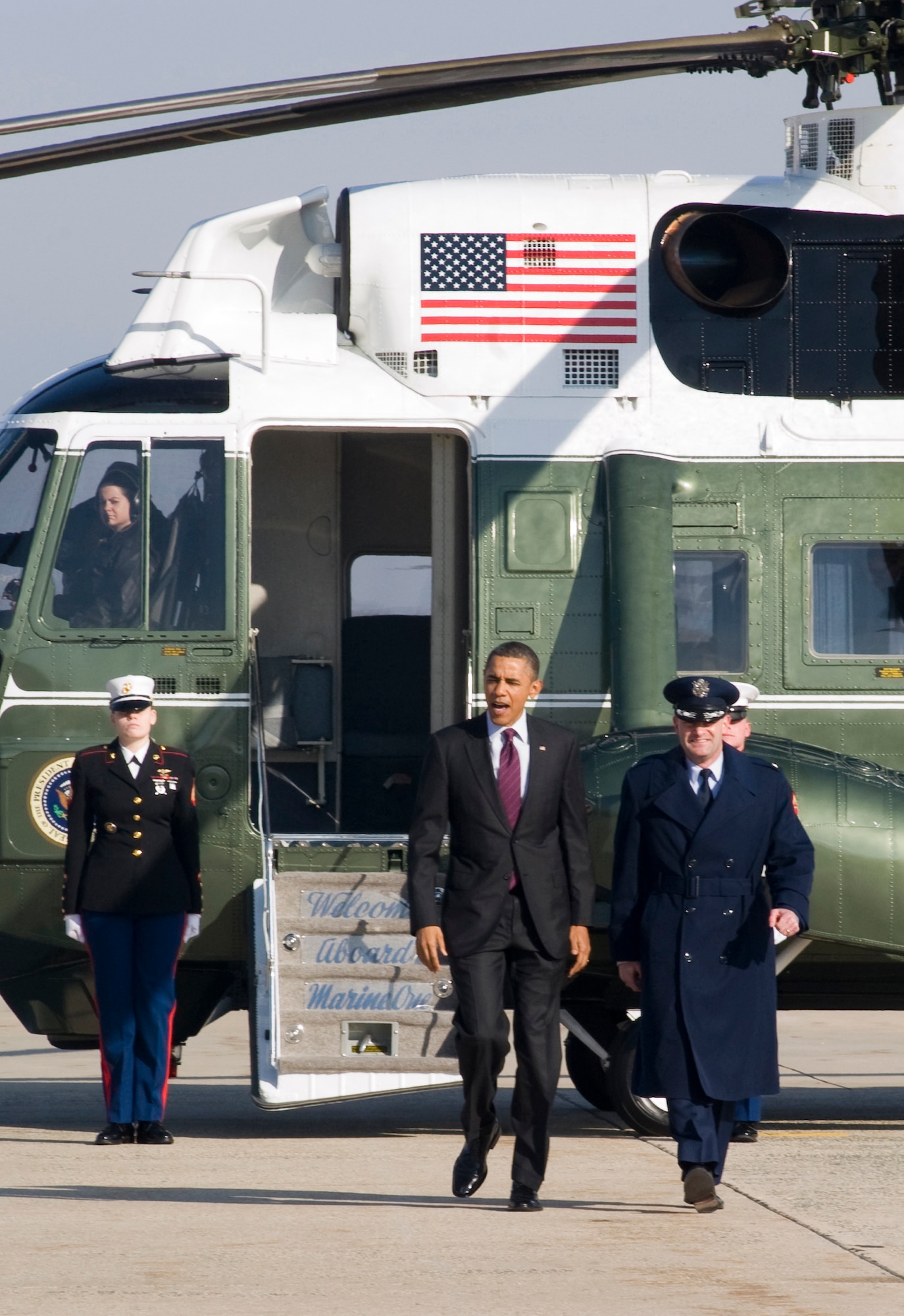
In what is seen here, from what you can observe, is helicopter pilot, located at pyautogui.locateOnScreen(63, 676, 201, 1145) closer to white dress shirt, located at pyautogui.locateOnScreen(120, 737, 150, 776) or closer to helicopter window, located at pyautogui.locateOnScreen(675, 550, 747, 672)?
white dress shirt, located at pyautogui.locateOnScreen(120, 737, 150, 776)

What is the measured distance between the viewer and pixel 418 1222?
6246 mm

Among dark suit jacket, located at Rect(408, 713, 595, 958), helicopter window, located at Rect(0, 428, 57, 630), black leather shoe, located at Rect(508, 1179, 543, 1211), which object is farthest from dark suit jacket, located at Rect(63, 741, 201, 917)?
black leather shoe, located at Rect(508, 1179, 543, 1211)

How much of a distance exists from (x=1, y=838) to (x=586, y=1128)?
3.05 m

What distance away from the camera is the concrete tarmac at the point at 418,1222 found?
17.2ft

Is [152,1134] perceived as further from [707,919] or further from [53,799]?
[707,919]

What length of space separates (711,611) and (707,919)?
101 inches

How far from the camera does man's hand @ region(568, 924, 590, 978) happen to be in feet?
21.6

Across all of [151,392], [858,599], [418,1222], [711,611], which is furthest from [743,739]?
[151,392]

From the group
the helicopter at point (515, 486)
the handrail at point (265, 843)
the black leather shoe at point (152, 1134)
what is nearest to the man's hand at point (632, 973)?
the helicopter at point (515, 486)

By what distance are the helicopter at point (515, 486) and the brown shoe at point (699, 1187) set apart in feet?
6.20

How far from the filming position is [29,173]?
7.41 meters

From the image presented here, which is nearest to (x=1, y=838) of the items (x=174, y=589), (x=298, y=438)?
(x=174, y=589)

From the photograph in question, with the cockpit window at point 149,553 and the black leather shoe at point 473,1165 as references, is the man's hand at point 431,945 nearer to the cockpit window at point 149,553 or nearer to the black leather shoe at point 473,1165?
the black leather shoe at point 473,1165

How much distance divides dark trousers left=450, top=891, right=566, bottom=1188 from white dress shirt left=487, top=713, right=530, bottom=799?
1.53ft
